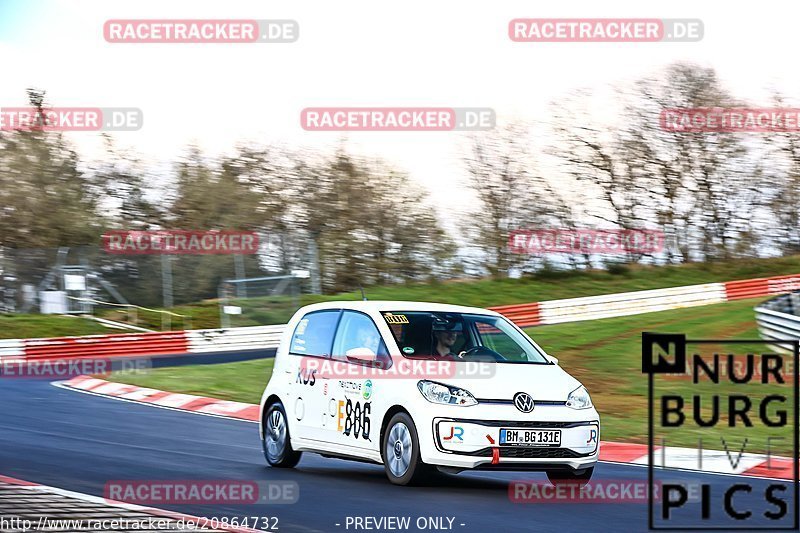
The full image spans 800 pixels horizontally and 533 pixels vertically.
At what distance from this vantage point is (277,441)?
37.7 feet

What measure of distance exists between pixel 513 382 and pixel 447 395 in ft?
1.83

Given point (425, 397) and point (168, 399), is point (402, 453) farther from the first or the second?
point (168, 399)

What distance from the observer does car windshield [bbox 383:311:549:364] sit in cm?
1028

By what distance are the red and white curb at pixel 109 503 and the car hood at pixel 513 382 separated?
9.00ft

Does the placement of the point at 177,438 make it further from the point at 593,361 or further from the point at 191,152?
the point at 191,152

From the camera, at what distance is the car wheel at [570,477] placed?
32.5 ft
